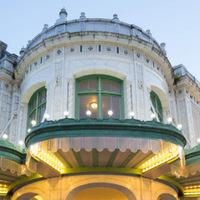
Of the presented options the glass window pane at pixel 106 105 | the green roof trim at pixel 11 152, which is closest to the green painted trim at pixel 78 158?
the green roof trim at pixel 11 152

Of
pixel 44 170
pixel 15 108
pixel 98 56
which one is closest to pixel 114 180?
pixel 44 170

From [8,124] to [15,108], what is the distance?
1.29m

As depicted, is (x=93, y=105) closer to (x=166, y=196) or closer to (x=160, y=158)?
(x=160, y=158)

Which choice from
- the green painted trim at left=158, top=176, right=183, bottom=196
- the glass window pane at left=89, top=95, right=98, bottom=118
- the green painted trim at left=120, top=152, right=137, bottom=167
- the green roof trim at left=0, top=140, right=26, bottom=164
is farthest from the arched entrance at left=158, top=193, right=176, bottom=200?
the green roof trim at left=0, top=140, right=26, bottom=164

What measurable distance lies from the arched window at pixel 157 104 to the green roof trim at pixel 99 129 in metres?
Answer: 7.50

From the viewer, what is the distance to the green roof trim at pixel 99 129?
44.7 feet

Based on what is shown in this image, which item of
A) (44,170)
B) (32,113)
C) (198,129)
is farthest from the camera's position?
(198,129)

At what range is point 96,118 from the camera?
14172mm

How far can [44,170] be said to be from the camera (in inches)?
614

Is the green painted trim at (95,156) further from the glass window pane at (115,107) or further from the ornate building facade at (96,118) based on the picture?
the glass window pane at (115,107)

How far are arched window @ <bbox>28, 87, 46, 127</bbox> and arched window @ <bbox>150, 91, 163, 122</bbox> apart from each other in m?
6.82

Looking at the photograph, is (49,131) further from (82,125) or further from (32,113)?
(32,113)

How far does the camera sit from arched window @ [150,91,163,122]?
21.5 meters

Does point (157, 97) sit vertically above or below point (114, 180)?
above
